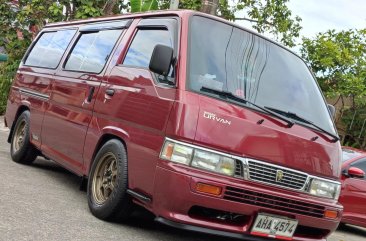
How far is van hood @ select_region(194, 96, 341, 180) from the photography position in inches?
171

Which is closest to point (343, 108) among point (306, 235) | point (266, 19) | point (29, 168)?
point (266, 19)

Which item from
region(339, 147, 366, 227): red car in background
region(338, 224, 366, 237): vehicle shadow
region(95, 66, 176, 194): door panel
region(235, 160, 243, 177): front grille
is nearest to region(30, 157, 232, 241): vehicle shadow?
region(95, 66, 176, 194): door panel

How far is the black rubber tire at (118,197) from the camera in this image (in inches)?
192

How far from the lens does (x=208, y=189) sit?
4223 millimetres

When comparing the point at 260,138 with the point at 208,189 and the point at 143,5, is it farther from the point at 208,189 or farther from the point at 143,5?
the point at 143,5

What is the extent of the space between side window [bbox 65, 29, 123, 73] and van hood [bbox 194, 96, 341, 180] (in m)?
1.85

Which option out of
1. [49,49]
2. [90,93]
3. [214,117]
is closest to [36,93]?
[49,49]

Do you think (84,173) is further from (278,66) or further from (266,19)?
(266,19)

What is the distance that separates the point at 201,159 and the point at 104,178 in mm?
1424

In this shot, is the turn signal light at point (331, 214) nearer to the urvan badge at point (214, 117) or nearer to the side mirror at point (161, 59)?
the urvan badge at point (214, 117)

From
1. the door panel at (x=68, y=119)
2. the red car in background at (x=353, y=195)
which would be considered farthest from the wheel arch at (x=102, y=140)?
the red car in background at (x=353, y=195)

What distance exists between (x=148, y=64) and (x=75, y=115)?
1.45 meters

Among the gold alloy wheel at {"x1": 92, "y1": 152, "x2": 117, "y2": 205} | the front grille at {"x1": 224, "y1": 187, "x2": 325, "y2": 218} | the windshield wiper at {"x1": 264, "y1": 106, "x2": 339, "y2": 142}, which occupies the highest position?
the windshield wiper at {"x1": 264, "y1": 106, "x2": 339, "y2": 142}

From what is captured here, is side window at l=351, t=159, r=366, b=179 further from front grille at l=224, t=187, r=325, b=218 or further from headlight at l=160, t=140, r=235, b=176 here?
headlight at l=160, t=140, r=235, b=176
